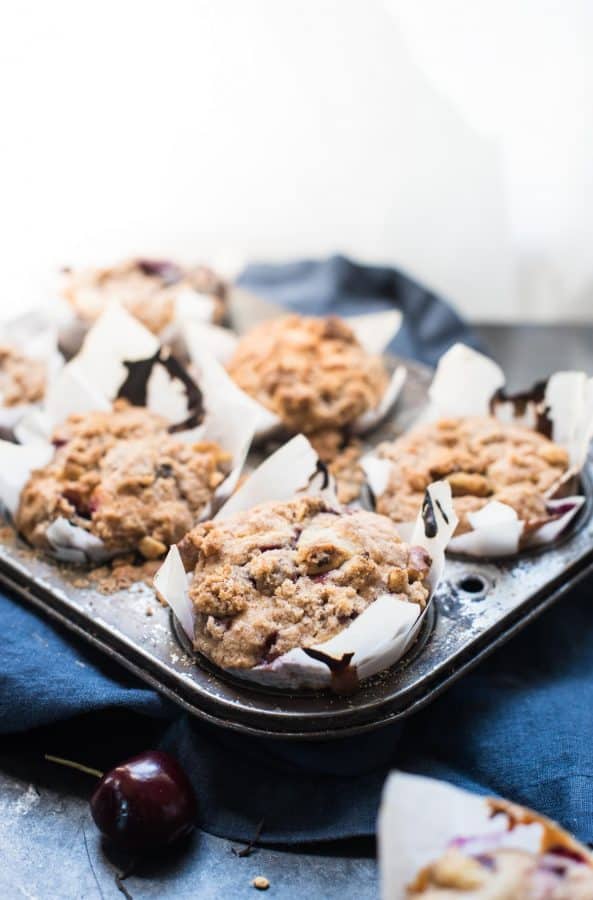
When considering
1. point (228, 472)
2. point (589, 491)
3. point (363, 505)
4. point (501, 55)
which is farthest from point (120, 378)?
point (501, 55)

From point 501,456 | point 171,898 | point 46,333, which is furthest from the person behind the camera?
point 46,333

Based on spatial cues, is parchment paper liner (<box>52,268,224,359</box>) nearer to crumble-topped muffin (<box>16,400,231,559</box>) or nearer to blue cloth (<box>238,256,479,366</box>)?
blue cloth (<box>238,256,479,366</box>)

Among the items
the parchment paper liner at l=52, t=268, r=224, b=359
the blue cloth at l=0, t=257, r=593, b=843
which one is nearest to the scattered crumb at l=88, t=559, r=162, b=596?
the blue cloth at l=0, t=257, r=593, b=843

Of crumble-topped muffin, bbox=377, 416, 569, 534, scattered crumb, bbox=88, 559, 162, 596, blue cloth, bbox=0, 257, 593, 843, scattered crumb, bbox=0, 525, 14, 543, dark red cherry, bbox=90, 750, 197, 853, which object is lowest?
blue cloth, bbox=0, 257, 593, 843

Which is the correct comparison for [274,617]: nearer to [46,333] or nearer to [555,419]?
[555,419]

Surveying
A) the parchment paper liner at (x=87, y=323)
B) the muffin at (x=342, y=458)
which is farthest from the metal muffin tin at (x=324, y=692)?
the parchment paper liner at (x=87, y=323)

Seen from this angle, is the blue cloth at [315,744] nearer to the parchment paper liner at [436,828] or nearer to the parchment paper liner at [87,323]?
the parchment paper liner at [436,828]
